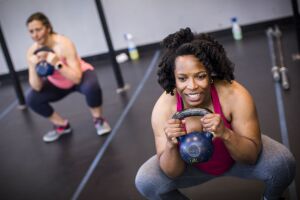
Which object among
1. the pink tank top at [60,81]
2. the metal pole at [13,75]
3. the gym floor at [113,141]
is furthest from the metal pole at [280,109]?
the metal pole at [13,75]

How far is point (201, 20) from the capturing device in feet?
19.6

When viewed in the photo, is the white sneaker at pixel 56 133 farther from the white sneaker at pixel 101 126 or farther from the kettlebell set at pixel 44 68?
the kettlebell set at pixel 44 68

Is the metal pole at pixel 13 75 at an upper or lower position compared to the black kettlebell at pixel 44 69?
lower

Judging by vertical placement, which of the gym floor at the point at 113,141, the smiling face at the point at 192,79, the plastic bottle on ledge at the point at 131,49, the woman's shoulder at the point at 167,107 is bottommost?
the gym floor at the point at 113,141

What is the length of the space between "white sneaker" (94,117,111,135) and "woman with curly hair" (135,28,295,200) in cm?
178

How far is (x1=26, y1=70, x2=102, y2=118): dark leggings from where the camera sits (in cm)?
389

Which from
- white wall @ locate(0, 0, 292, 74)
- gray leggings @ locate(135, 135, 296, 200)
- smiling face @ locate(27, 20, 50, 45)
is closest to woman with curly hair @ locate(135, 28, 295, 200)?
gray leggings @ locate(135, 135, 296, 200)

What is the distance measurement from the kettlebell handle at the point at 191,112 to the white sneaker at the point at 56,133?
7.80 feet

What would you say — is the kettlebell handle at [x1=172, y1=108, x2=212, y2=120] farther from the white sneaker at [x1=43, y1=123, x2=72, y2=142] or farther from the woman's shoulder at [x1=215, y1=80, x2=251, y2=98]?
the white sneaker at [x1=43, y1=123, x2=72, y2=142]

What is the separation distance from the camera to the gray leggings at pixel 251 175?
2043mm

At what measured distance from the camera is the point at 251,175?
2117 mm

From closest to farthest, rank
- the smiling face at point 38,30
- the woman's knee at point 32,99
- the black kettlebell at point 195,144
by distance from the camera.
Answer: the black kettlebell at point 195,144 → the smiling face at point 38,30 → the woman's knee at point 32,99

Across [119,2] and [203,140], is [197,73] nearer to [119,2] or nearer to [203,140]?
[203,140]

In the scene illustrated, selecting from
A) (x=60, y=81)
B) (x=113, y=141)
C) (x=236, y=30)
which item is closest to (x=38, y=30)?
(x=60, y=81)
